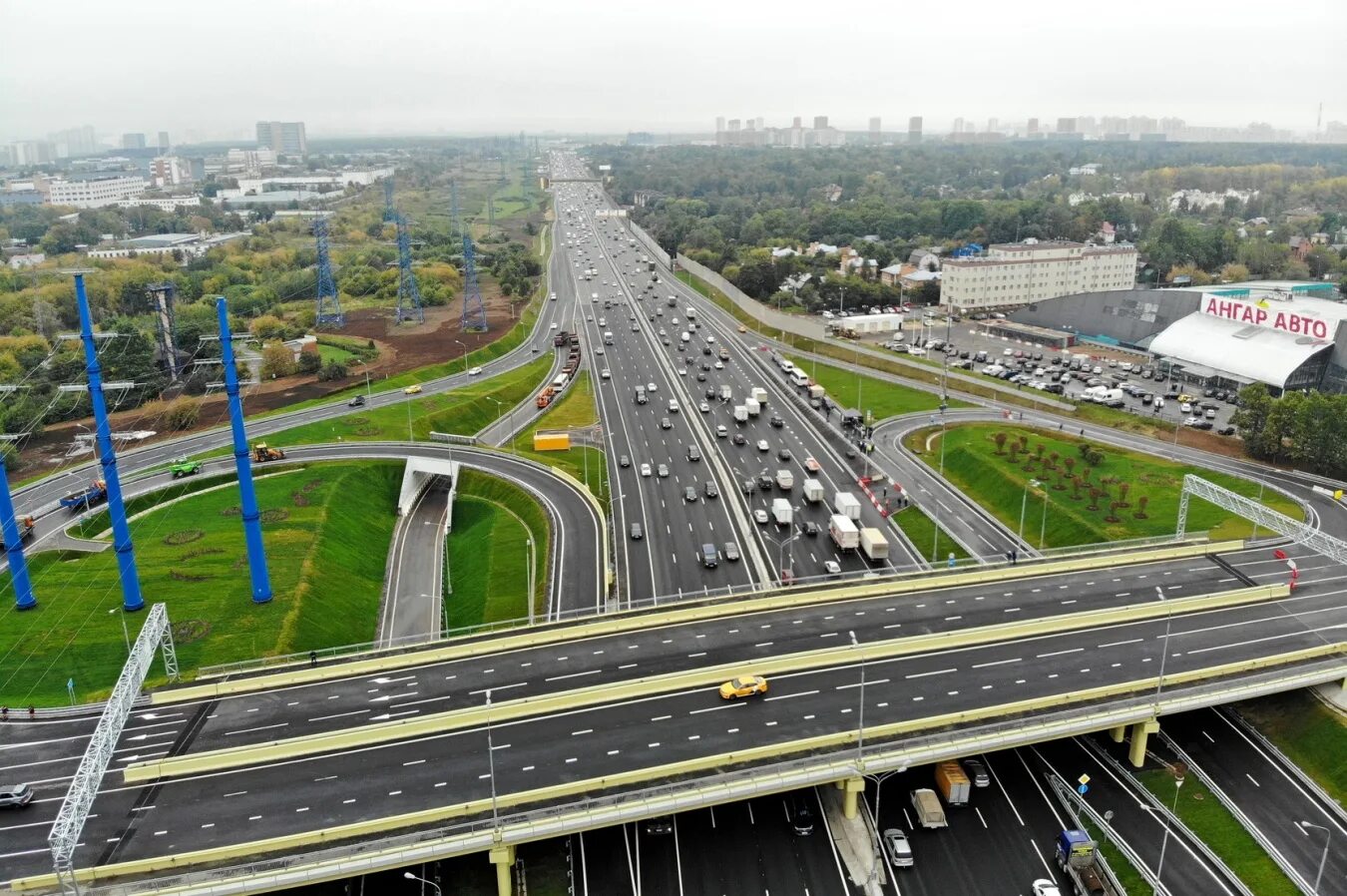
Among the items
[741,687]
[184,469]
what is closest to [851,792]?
[741,687]

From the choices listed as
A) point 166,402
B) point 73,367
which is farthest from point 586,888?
point 73,367

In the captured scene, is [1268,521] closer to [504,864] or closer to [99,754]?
[504,864]

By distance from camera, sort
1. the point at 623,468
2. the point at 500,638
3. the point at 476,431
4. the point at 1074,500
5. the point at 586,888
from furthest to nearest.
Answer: the point at 476,431 → the point at 623,468 → the point at 1074,500 → the point at 500,638 → the point at 586,888

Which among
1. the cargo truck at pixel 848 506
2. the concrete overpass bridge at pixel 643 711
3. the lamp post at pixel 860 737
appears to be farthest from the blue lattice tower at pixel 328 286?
the lamp post at pixel 860 737

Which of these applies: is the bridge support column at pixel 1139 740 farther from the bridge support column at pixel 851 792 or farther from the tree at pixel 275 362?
the tree at pixel 275 362

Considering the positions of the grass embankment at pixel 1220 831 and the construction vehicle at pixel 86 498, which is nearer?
the grass embankment at pixel 1220 831

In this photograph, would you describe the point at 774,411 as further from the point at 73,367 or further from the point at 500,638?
Answer: the point at 73,367

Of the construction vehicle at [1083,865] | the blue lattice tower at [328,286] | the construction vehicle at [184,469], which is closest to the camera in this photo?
the construction vehicle at [1083,865]

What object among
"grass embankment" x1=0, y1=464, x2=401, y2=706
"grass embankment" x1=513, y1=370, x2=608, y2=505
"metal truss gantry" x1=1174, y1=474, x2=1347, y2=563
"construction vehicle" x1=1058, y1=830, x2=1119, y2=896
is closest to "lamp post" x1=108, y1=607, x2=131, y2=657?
"grass embankment" x1=0, y1=464, x2=401, y2=706

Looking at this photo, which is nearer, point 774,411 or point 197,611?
point 197,611
